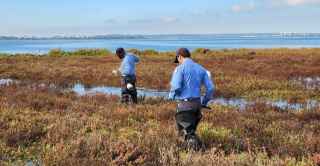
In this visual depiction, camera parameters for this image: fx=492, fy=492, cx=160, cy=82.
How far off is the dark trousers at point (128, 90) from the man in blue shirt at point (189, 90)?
5.82 m

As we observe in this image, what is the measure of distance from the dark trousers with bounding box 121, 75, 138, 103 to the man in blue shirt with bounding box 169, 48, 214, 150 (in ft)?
19.1

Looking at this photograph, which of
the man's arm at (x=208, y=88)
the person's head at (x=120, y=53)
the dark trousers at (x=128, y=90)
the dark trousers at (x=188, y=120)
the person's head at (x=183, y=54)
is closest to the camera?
the man's arm at (x=208, y=88)

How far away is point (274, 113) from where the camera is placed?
1325 cm

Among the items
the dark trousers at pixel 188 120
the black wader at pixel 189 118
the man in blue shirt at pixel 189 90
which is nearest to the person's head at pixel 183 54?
the man in blue shirt at pixel 189 90

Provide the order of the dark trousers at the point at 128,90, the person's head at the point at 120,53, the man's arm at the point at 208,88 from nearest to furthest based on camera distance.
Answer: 1. the man's arm at the point at 208,88
2. the person's head at the point at 120,53
3. the dark trousers at the point at 128,90

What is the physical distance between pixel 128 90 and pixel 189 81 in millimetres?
6370

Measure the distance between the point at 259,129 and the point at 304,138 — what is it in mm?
1535

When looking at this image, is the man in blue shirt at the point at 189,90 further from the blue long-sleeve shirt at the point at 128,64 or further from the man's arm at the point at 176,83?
the blue long-sleeve shirt at the point at 128,64

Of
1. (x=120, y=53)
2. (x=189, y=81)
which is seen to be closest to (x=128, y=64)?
(x=120, y=53)

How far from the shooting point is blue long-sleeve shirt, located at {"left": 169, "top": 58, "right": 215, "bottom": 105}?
786 centimetres

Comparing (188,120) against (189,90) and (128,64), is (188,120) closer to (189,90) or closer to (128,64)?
(189,90)

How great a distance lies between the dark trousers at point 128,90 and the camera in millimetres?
13924

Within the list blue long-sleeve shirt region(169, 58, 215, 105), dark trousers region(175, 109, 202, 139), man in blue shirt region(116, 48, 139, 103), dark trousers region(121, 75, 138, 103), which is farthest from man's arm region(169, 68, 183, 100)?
dark trousers region(121, 75, 138, 103)

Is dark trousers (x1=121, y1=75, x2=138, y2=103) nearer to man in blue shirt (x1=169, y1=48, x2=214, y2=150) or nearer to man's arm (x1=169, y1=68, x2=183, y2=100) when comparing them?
man in blue shirt (x1=169, y1=48, x2=214, y2=150)
